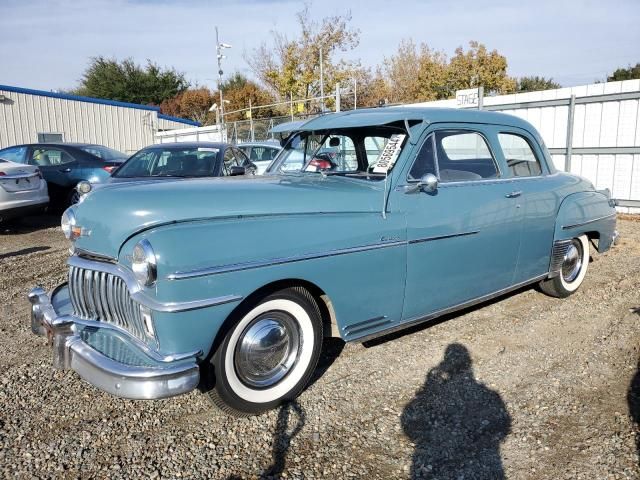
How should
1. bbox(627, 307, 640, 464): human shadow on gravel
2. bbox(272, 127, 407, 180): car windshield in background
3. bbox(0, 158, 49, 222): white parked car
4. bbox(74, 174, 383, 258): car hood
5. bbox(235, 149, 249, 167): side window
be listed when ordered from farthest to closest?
bbox(0, 158, 49, 222): white parked car < bbox(235, 149, 249, 167): side window < bbox(272, 127, 407, 180): car windshield in background < bbox(627, 307, 640, 464): human shadow on gravel < bbox(74, 174, 383, 258): car hood

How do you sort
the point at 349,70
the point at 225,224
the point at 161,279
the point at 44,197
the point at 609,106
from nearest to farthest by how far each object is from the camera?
1. the point at 161,279
2. the point at 225,224
3. the point at 44,197
4. the point at 609,106
5. the point at 349,70

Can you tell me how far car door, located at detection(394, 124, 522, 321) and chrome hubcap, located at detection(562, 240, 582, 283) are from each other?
3.68ft

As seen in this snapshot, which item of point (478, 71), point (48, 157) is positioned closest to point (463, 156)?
point (48, 157)

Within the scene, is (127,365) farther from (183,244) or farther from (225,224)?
(225,224)

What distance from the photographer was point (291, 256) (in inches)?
113

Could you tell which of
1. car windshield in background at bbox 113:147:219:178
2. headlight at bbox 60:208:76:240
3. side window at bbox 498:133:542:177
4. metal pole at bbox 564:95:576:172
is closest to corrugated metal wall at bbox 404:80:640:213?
metal pole at bbox 564:95:576:172

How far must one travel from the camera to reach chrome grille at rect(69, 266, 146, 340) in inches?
109

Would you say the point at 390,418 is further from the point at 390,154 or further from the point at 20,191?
the point at 20,191

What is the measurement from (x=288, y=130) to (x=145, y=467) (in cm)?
287

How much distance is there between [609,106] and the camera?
963 centimetres

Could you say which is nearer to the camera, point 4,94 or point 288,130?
point 288,130

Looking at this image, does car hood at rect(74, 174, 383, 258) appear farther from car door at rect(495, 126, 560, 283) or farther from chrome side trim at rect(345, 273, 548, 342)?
car door at rect(495, 126, 560, 283)

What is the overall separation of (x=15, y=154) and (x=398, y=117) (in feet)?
32.1

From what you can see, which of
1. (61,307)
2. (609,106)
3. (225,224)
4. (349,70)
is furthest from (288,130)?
(349,70)
